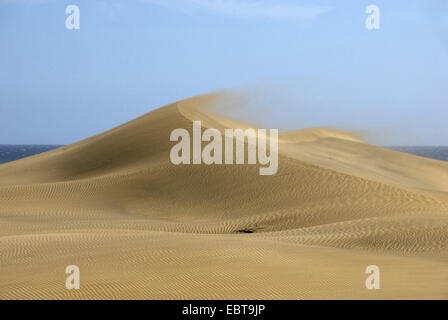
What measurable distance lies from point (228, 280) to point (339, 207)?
1264cm

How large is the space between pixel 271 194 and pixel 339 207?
3222mm

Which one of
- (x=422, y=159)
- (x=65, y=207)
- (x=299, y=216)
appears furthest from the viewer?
(x=422, y=159)

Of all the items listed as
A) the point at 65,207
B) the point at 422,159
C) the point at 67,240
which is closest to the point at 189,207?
the point at 65,207

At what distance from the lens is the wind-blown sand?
29.1ft

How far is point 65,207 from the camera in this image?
Answer: 21906mm

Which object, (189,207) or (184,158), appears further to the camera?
(184,158)

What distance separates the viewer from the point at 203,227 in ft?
60.3

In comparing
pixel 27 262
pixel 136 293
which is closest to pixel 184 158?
pixel 27 262

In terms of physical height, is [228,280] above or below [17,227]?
below

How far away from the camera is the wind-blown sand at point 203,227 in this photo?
8875 mm
